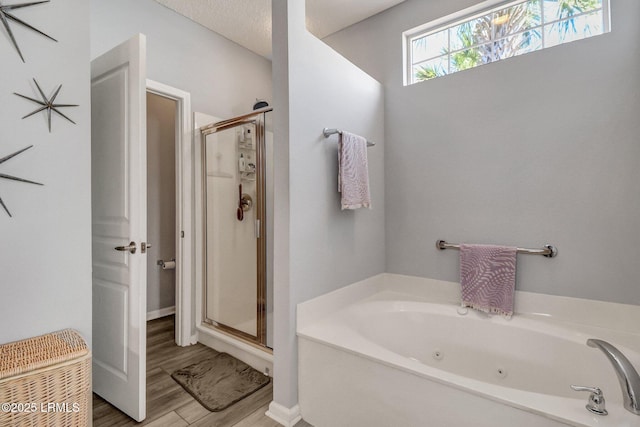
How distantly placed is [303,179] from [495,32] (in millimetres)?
1784

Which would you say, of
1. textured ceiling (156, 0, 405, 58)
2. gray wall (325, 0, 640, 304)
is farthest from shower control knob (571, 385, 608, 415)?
textured ceiling (156, 0, 405, 58)

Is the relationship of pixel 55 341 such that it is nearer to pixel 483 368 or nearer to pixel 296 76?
pixel 296 76

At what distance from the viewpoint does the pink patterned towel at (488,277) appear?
6.61 feet

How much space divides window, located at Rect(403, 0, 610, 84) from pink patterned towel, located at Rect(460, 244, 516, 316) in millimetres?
1348

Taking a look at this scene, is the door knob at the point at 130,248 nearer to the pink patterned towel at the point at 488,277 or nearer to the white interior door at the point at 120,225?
the white interior door at the point at 120,225

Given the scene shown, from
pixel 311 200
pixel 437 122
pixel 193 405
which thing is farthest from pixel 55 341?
pixel 437 122

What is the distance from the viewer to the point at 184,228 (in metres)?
2.73

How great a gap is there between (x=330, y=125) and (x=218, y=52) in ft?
6.01

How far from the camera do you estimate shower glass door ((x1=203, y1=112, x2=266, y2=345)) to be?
239cm

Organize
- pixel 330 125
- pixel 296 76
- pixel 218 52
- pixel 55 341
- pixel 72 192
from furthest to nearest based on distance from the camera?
pixel 218 52
pixel 330 125
pixel 296 76
pixel 72 192
pixel 55 341

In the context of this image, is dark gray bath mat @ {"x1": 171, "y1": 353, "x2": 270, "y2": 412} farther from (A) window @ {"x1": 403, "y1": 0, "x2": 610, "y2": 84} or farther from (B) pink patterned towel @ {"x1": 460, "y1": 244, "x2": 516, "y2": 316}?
(A) window @ {"x1": 403, "y1": 0, "x2": 610, "y2": 84}

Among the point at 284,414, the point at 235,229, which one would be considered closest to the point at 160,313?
the point at 235,229

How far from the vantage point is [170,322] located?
3234mm

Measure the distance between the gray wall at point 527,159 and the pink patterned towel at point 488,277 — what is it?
0.35ft
